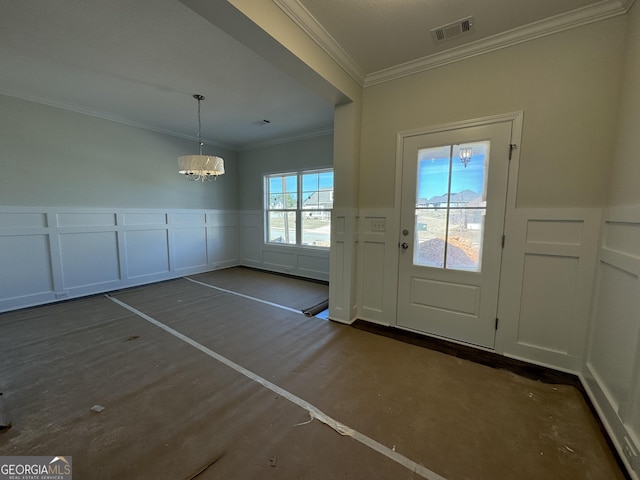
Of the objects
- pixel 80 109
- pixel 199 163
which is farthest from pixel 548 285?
pixel 80 109

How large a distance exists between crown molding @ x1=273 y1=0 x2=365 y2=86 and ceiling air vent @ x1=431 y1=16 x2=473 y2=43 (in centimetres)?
72

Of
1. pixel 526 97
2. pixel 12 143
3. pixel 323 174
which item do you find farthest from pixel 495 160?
pixel 12 143

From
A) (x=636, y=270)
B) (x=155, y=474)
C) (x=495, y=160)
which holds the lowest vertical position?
(x=155, y=474)

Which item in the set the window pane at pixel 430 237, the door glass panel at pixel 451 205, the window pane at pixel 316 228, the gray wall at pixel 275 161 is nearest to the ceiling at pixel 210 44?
the door glass panel at pixel 451 205

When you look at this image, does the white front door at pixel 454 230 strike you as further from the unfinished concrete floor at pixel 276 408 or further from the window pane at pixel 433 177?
the unfinished concrete floor at pixel 276 408

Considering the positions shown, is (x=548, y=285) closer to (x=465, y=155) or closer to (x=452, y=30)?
(x=465, y=155)

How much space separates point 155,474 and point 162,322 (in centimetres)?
195

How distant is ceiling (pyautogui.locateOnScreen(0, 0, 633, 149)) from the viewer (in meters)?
1.77

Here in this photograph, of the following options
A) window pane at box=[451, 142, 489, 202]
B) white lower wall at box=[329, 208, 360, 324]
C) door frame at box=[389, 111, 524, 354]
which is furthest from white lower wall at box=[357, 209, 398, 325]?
window pane at box=[451, 142, 489, 202]

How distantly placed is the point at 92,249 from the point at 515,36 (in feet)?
18.2

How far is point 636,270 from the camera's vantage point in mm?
1348

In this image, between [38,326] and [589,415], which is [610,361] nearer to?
[589,415]

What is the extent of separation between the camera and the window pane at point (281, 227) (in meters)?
5.18

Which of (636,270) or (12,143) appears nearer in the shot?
(636,270)
